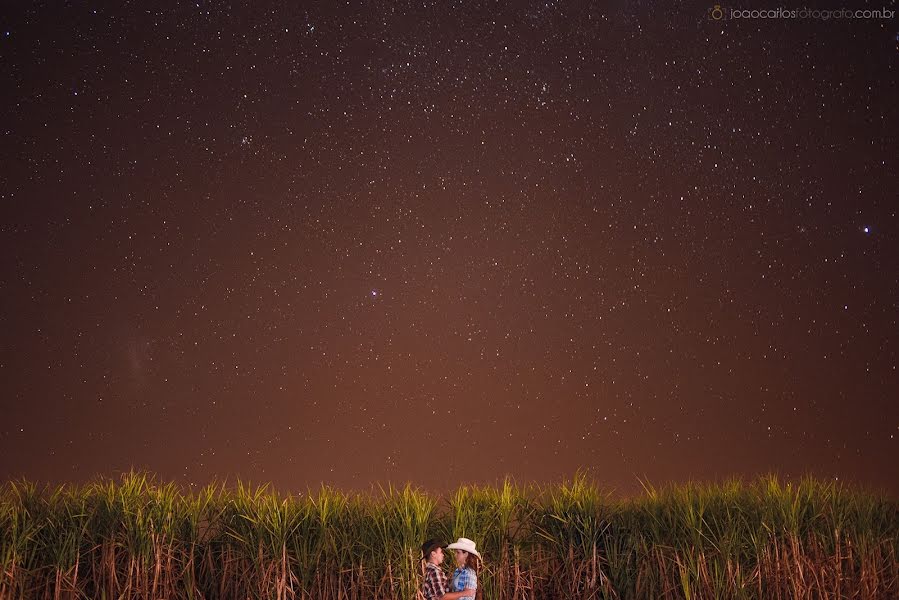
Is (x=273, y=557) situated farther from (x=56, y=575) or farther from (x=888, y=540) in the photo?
(x=888, y=540)

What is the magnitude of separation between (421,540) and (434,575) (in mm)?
1971

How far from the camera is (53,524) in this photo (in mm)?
8102

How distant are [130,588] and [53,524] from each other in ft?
3.04

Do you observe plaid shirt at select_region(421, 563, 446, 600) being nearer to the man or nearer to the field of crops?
the man

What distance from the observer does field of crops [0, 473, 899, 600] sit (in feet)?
26.6

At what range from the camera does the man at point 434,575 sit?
6324mm

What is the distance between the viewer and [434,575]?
6336 mm

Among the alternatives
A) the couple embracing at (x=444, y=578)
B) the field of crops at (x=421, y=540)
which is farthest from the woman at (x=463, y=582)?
the field of crops at (x=421, y=540)

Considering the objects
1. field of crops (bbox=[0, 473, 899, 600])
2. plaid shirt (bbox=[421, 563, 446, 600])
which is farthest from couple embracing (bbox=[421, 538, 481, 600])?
field of crops (bbox=[0, 473, 899, 600])

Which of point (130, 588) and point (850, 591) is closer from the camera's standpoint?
point (130, 588)

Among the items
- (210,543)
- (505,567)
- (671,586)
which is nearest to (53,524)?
(210,543)

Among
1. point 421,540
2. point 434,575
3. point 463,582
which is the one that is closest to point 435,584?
point 434,575

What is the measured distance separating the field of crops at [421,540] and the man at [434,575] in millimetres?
1845

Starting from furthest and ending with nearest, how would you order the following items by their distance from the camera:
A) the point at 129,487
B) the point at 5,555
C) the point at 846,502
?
the point at 846,502 < the point at 129,487 < the point at 5,555
